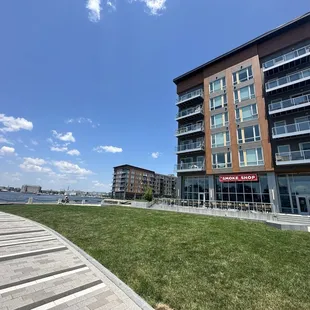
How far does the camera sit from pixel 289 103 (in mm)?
21969

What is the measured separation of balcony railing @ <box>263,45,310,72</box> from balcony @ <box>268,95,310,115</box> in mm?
5011

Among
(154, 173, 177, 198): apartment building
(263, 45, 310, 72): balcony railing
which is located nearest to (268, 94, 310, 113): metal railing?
(263, 45, 310, 72): balcony railing

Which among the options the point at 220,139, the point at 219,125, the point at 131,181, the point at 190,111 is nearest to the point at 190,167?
the point at 220,139

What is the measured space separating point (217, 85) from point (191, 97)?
450cm

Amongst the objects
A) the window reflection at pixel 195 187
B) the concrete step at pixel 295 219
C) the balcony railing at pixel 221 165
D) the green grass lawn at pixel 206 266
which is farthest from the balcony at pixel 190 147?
the green grass lawn at pixel 206 266

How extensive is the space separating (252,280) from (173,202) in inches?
939

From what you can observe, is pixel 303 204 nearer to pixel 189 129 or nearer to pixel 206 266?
pixel 189 129

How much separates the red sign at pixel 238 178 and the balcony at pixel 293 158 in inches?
131

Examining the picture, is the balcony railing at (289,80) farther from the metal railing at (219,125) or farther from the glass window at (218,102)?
the metal railing at (219,125)

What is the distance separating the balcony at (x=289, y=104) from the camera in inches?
828

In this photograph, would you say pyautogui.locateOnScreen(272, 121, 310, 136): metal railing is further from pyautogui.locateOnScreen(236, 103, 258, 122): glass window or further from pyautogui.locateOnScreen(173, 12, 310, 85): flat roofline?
pyautogui.locateOnScreen(173, 12, 310, 85): flat roofline

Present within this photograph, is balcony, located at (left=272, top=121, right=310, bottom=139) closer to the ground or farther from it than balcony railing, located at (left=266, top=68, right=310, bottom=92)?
closer to the ground

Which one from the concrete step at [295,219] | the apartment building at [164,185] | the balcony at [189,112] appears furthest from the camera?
the apartment building at [164,185]

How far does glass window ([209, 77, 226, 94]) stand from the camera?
29.4 metres
